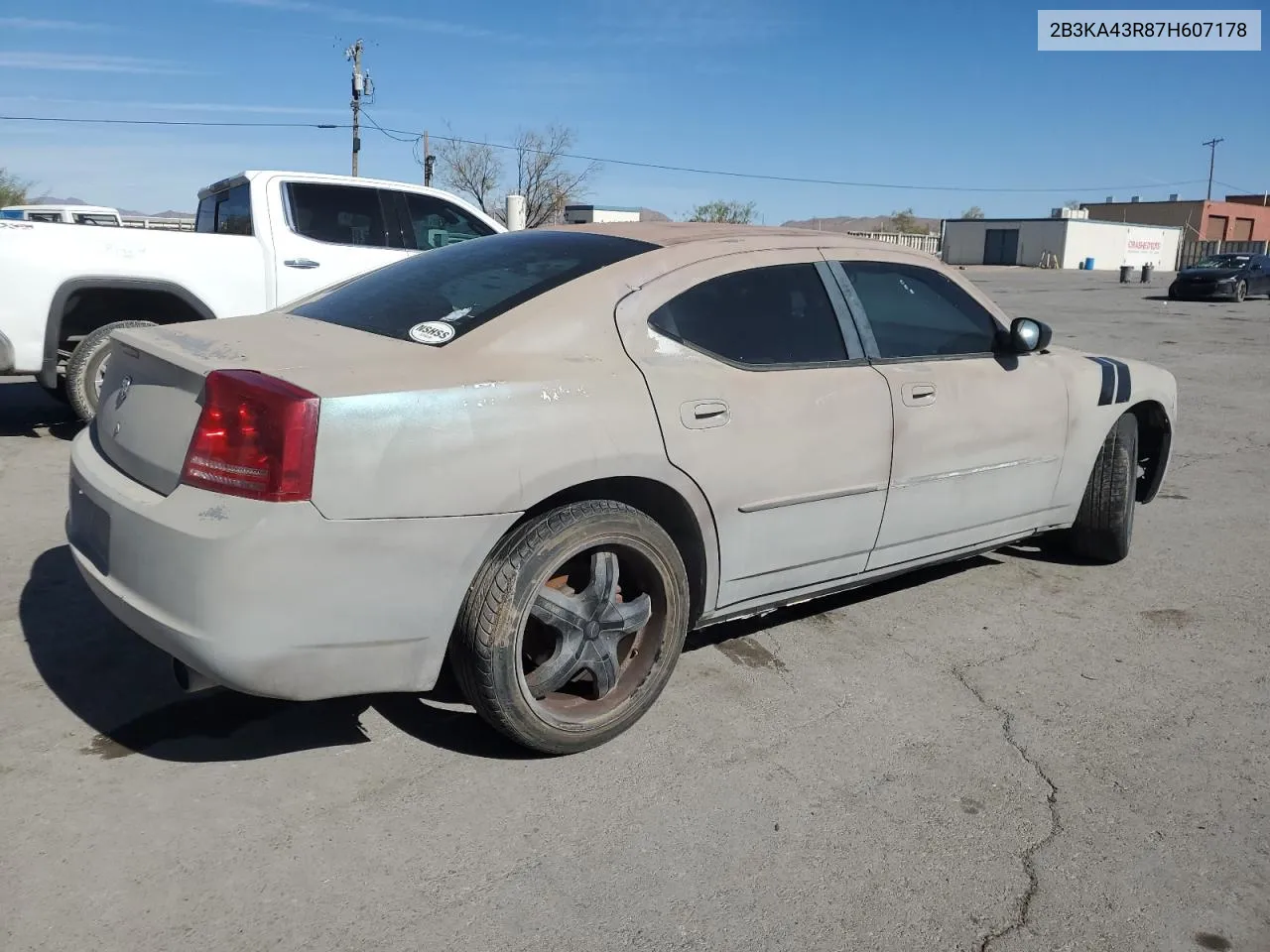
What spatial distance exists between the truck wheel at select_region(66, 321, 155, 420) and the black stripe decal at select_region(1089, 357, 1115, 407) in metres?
5.88

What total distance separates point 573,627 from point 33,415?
23.2ft

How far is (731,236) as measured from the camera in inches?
152

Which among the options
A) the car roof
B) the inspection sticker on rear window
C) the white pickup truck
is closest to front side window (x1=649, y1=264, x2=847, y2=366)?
the car roof

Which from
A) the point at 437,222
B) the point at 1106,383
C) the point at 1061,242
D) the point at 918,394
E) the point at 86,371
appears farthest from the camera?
the point at 1061,242

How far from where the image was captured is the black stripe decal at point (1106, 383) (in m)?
4.88

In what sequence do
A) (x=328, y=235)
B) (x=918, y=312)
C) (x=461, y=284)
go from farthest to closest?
(x=328, y=235), (x=918, y=312), (x=461, y=284)

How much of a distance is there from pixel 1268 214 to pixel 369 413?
100705 mm

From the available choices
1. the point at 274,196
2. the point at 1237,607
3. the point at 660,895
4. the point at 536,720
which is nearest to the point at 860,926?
the point at 660,895

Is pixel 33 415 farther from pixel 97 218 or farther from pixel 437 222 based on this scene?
pixel 97 218

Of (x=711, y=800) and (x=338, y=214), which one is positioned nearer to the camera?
(x=711, y=800)

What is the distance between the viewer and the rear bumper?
8.60 ft

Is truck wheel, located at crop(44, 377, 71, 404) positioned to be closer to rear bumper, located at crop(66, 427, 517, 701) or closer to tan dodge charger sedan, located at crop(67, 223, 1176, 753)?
tan dodge charger sedan, located at crop(67, 223, 1176, 753)

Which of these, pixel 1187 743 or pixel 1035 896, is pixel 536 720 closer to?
pixel 1035 896

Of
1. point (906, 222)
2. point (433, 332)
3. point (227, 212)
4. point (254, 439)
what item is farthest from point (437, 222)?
point (906, 222)
